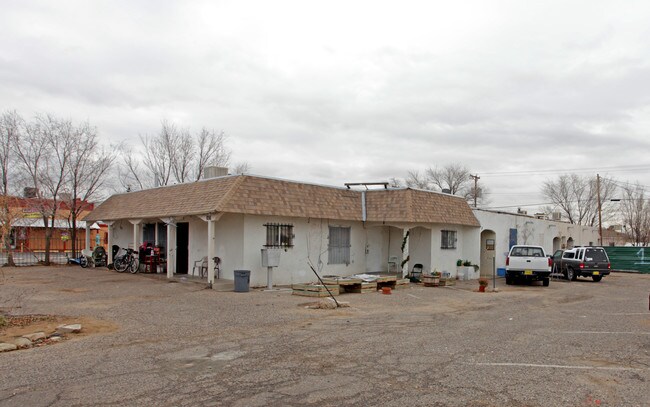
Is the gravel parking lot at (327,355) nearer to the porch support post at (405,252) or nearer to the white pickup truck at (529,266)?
the porch support post at (405,252)

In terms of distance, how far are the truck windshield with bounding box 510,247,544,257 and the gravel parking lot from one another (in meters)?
7.77

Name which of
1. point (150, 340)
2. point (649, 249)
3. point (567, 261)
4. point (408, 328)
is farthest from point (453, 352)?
point (649, 249)

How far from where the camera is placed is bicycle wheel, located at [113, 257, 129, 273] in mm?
23688

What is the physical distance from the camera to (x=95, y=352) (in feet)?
26.9

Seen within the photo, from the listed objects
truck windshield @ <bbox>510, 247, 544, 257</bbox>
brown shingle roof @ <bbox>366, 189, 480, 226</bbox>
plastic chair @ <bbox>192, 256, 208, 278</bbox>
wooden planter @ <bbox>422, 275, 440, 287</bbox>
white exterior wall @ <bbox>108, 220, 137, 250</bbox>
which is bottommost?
wooden planter @ <bbox>422, 275, 440, 287</bbox>

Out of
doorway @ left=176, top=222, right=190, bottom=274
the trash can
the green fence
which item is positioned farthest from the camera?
the green fence

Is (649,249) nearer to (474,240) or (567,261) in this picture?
(567,261)

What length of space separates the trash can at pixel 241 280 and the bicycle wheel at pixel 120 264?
9.30 metres

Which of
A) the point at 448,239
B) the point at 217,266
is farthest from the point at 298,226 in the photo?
the point at 448,239

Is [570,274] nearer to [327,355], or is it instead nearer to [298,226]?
[298,226]

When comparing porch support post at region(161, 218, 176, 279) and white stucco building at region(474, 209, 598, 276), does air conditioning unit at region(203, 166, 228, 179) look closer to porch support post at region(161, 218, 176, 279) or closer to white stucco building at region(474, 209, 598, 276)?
porch support post at region(161, 218, 176, 279)

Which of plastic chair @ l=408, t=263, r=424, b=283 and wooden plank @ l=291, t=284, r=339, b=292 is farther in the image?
plastic chair @ l=408, t=263, r=424, b=283

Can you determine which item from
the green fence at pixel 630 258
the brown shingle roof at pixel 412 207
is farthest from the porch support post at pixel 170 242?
the green fence at pixel 630 258

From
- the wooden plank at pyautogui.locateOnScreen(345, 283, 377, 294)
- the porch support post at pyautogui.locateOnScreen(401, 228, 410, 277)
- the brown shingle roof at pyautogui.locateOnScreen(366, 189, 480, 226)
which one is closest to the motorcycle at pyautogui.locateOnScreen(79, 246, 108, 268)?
the brown shingle roof at pyautogui.locateOnScreen(366, 189, 480, 226)
